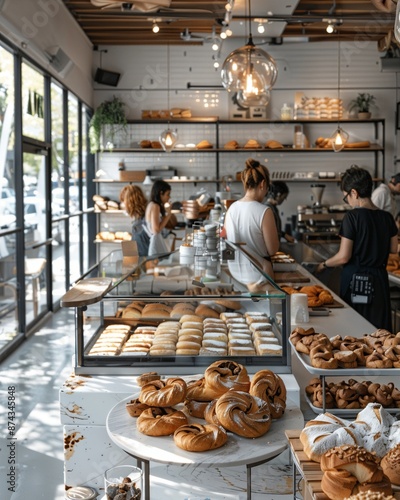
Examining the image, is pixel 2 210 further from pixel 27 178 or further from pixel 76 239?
pixel 76 239

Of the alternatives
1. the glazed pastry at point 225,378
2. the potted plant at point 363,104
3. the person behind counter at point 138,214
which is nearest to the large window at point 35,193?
the person behind counter at point 138,214

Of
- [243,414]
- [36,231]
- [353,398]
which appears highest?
[36,231]

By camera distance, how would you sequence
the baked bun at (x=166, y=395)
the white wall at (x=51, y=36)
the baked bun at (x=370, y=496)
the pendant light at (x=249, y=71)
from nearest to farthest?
1. the baked bun at (x=370, y=496)
2. the baked bun at (x=166, y=395)
3. the pendant light at (x=249, y=71)
4. the white wall at (x=51, y=36)

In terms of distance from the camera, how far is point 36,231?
8.39 m

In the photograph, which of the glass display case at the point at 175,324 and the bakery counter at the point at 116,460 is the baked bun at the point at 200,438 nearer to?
the bakery counter at the point at 116,460

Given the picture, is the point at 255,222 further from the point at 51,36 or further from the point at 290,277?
the point at 51,36

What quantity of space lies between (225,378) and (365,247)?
2.57 metres

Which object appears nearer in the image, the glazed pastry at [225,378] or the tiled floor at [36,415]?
the glazed pastry at [225,378]

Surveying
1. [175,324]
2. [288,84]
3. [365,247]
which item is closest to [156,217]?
[365,247]

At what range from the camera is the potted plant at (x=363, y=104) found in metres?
11.4

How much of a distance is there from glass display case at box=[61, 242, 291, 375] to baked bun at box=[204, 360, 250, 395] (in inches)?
17.3

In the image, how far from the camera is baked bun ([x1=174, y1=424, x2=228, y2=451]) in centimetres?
208

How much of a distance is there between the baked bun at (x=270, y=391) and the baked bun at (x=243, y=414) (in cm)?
9

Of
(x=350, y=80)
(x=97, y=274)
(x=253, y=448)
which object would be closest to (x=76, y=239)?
(x=350, y=80)
